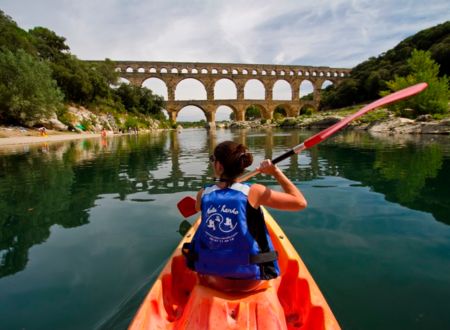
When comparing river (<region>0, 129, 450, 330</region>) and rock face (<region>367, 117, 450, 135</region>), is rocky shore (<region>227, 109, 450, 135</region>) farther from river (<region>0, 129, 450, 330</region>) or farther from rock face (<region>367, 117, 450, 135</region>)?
river (<region>0, 129, 450, 330</region>)

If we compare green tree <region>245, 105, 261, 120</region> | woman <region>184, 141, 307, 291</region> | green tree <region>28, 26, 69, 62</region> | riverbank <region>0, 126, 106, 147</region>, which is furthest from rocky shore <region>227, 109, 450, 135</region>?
green tree <region>245, 105, 261, 120</region>

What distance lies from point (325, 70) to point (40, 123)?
73.8 m

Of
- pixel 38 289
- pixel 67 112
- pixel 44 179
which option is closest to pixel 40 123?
pixel 67 112

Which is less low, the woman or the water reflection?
the woman

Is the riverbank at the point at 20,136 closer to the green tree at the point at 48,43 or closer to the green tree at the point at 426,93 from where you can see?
the green tree at the point at 48,43

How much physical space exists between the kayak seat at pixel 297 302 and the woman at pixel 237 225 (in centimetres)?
37

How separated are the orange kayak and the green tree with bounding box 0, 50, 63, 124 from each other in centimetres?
2941

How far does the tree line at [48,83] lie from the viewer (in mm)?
26172

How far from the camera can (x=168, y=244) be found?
424 cm

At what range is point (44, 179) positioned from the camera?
8.67 meters

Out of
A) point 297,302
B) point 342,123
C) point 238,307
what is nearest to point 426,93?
point 342,123

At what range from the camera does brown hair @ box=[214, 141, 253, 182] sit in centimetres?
208

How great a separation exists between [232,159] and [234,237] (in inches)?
21.3

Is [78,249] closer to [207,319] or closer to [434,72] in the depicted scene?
[207,319]
